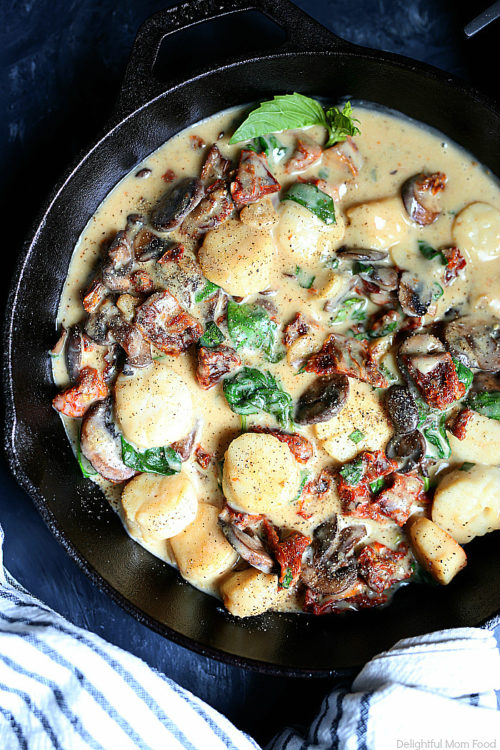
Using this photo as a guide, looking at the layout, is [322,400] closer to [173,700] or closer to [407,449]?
[407,449]

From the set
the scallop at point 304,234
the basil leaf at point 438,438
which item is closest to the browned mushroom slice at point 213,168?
the scallop at point 304,234

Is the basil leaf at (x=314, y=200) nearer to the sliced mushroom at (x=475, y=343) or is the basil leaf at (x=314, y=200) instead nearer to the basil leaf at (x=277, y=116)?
the basil leaf at (x=277, y=116)

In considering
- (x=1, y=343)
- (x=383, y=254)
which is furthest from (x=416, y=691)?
(x=1, y=343)

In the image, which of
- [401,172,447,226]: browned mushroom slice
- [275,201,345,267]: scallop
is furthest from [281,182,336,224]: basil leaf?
[401,172,447,226]: browned mushroom slice

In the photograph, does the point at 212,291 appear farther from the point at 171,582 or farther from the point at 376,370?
the point at 171,582

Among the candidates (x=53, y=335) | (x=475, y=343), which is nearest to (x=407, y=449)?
(x=475, y=343)

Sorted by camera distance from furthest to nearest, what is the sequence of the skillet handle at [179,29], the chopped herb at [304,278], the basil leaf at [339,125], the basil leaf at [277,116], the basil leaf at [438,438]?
the basil leaf at [438,438]
the chopped herb at [304,278]
the basil leaf at [339,125]
the basil leaf at [277,116]
the skillet handle at [179,29]

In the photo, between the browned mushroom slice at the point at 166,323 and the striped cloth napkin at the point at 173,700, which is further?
the browned mushroom slice at the point at 166,323
